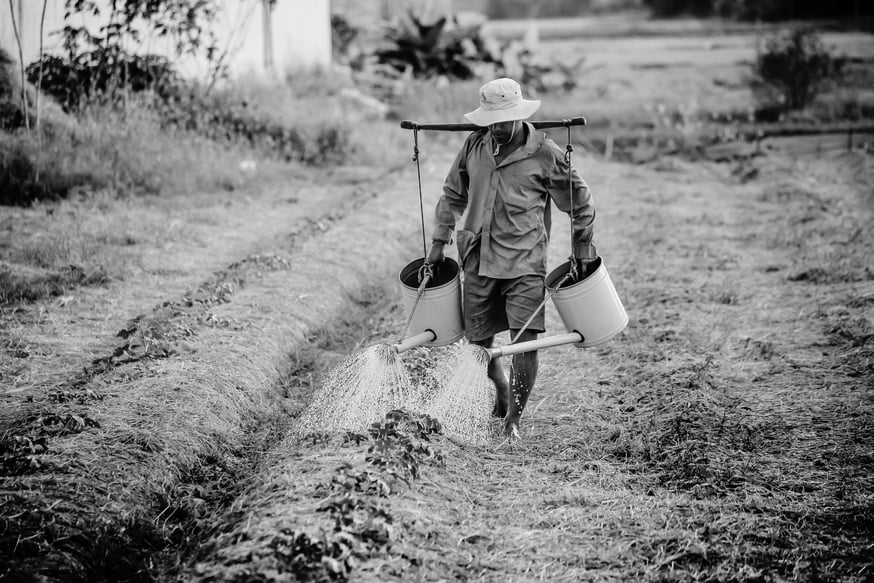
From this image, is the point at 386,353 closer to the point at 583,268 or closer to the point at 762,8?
the point at 583,268

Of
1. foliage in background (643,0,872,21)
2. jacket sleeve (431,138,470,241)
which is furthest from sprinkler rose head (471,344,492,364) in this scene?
foliage in background (643,0,872,21)

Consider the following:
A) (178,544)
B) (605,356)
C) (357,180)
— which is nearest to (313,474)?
(178,544)

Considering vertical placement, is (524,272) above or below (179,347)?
above

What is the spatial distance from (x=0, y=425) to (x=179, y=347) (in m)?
1.22

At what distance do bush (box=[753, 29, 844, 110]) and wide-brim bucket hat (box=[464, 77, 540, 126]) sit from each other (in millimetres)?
12341

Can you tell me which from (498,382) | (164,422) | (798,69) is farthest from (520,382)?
(798,69)

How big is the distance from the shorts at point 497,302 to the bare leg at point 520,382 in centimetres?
10

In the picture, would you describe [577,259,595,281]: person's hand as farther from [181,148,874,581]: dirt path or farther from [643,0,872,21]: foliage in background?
[643,0,872,21]: foliage in background

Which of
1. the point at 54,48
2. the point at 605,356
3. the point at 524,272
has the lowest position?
the point at 605,356

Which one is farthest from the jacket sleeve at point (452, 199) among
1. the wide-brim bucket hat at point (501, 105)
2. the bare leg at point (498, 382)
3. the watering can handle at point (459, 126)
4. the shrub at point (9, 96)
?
the shrub at point (9, 96)

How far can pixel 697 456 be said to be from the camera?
4.50m

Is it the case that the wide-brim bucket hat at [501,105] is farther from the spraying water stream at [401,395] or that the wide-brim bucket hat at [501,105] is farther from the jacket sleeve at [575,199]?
the spraying water stream at [401,395]

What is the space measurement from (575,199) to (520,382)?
952 mm

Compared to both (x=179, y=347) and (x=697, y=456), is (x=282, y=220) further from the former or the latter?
(x=697, y=456)
